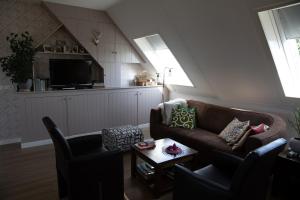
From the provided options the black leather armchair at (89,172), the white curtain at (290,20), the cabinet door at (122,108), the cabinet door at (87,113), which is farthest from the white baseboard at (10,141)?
the white curtain at (290,20)

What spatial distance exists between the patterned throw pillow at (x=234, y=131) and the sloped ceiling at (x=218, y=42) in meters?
0.65

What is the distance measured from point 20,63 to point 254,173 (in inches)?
144

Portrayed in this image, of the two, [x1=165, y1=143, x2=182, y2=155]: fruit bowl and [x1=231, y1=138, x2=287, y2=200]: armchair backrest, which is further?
[x1=165, y1=143, x2=182, y2=155]: fruit bowl

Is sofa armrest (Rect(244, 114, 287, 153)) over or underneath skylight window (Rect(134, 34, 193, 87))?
underneath

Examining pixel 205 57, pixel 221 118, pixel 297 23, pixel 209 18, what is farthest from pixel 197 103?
pixel 297 23

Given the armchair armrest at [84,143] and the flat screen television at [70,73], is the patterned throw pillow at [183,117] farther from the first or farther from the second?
the flat screen television at [70,73]

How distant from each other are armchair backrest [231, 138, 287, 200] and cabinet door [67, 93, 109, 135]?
3.31 meters

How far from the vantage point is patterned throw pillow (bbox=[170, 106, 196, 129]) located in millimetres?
3678

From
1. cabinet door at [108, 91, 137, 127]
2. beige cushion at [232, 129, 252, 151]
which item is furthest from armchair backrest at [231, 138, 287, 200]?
cabinet door at [108, 91, 137, 127]

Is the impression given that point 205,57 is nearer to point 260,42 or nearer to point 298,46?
point 260,42

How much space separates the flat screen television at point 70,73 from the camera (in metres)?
4.13

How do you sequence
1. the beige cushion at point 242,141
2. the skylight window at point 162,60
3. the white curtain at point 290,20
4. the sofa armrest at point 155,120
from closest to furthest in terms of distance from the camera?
the white curtain at point 290,20 → the beige cushion at point 242,141 → the sofa armrest at point 155,120 → the skylight window at point 162,60

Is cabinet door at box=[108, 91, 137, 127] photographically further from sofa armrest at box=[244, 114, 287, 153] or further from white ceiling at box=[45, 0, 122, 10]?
sofa armrest at box=[244, 114, 287, 153]

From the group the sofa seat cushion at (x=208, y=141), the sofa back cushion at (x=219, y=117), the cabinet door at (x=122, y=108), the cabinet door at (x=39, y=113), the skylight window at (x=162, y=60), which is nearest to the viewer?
the sofa seat cushion at (x=208, y=141)
